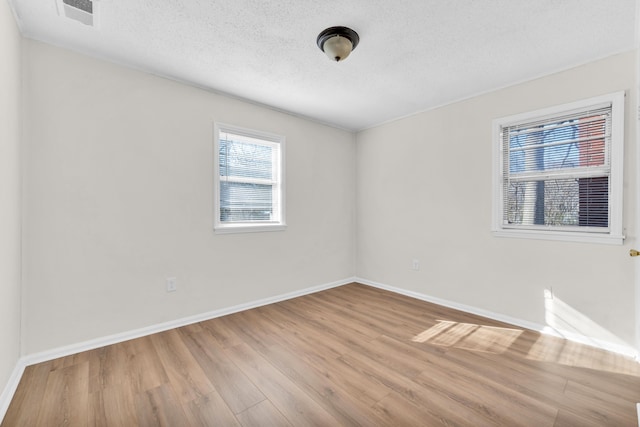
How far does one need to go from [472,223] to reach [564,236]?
81 centimetres

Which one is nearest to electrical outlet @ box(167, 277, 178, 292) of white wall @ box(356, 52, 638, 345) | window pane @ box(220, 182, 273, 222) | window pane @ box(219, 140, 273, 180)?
window pane @ box(220, 182, 273, 222)

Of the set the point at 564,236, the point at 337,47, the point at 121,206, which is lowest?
the point at 564,236

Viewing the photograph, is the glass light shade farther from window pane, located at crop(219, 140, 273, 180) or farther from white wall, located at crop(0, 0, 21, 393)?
white wall, located at crop(0, 0, 21, 393)

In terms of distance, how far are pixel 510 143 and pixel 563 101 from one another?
53 cm

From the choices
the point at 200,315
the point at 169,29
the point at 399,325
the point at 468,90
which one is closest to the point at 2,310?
the point at 200,315

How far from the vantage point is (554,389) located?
5.86ft

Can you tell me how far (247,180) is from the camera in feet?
11.0

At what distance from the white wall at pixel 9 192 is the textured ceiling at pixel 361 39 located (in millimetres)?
315

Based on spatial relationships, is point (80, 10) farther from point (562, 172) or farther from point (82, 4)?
point (562, 172)

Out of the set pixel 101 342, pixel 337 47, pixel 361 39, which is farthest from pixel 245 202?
pixel 361 39

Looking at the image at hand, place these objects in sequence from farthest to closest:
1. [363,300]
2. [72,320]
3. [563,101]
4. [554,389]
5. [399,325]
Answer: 1. [363,300]
2. [399,325]
3. [563,101]
4. [72,320]
5. [554,389]

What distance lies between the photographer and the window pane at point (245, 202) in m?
3.20

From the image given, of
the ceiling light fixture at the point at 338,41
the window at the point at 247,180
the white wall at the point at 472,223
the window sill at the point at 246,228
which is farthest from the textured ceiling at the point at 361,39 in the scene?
the window sill at the point at 246,228

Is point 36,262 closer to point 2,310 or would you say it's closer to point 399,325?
point 2,310
